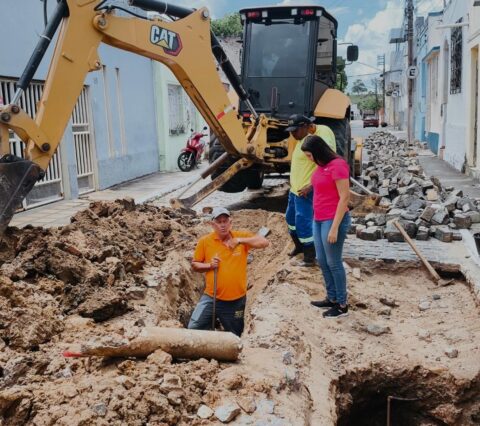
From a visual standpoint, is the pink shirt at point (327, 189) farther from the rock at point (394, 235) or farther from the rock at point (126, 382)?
the rock at point (394, 235)

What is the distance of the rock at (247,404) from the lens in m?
3.32

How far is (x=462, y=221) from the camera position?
8.10 m

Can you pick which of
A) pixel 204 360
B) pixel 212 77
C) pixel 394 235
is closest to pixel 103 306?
pixel 204 360

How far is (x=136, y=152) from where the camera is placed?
1524 cm

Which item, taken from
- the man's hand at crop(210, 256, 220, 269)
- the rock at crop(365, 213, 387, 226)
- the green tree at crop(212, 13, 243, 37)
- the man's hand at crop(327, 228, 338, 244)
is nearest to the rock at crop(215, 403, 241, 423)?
the man's hand at crop(210, 256, 220, 269)

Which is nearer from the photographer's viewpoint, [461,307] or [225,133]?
[461,307]

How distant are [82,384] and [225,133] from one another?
17.4ft

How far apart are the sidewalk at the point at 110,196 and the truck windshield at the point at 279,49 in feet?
6.99

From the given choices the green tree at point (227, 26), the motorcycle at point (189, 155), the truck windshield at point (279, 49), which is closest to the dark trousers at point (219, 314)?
the truck windshield at point (279, 49)

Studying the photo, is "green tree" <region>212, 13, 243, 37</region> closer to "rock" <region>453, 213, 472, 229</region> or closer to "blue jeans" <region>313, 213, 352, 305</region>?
"rock" <region>453, 213, 472, 229</region>

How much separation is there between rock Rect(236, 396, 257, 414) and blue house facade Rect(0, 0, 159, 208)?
7.86 m

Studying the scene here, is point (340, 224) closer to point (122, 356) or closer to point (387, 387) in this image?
point (387, 387)

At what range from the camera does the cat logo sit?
6395 mm

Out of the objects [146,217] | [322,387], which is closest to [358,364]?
[322,387]
